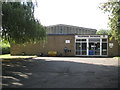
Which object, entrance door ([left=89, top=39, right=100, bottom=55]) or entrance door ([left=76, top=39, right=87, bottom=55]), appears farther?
entrance door ([left=76, top=39, right=87, bottom=55])

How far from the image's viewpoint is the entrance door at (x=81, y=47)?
28.6 m

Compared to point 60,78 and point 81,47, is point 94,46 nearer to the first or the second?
point 81,47

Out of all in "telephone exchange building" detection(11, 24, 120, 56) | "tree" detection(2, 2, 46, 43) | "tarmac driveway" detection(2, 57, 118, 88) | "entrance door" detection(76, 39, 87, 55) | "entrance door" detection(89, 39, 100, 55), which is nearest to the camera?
"tarmac driveway" detection(2, 57, 118, 88)

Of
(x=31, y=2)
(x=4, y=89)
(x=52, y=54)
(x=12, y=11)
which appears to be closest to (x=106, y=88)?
(x=4, y=89)

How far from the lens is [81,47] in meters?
28.7

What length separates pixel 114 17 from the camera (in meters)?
13.5

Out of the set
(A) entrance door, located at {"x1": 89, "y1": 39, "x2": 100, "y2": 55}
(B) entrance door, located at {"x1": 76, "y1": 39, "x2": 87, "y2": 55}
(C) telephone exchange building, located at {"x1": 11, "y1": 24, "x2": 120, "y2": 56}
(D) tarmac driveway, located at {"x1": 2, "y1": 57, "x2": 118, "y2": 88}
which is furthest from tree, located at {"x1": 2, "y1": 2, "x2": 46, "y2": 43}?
(A) entrance door, located at {"x1": 89, "y1": 39, "x2": 100, "y2": 55}

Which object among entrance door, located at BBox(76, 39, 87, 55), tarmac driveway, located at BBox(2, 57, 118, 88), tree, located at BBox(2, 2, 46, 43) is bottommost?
tarmac driveway, located at BBox(2, 57, 118, 88)

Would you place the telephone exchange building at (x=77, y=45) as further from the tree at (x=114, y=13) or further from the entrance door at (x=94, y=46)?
the tree at (x=114, y=13)

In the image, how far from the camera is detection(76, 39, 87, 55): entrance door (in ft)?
93.8

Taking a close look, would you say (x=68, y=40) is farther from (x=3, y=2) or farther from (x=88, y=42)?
(x=3, y=2)

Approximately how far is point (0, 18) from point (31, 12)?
Result: 3.68 metres

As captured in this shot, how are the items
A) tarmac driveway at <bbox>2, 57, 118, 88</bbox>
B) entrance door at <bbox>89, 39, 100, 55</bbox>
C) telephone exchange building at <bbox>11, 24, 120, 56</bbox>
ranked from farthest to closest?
entrance door at <bbox>89, 39, 100, 55</bbox> → telephone exchange building at <bbox>11, 24, 120, 56</bbox> → tarmac driveway at <bbox>2, 57, 118, 88</bbox>

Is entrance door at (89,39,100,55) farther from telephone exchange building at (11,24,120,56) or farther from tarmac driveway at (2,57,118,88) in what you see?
tarmac driveway at (2,57,118,88)
